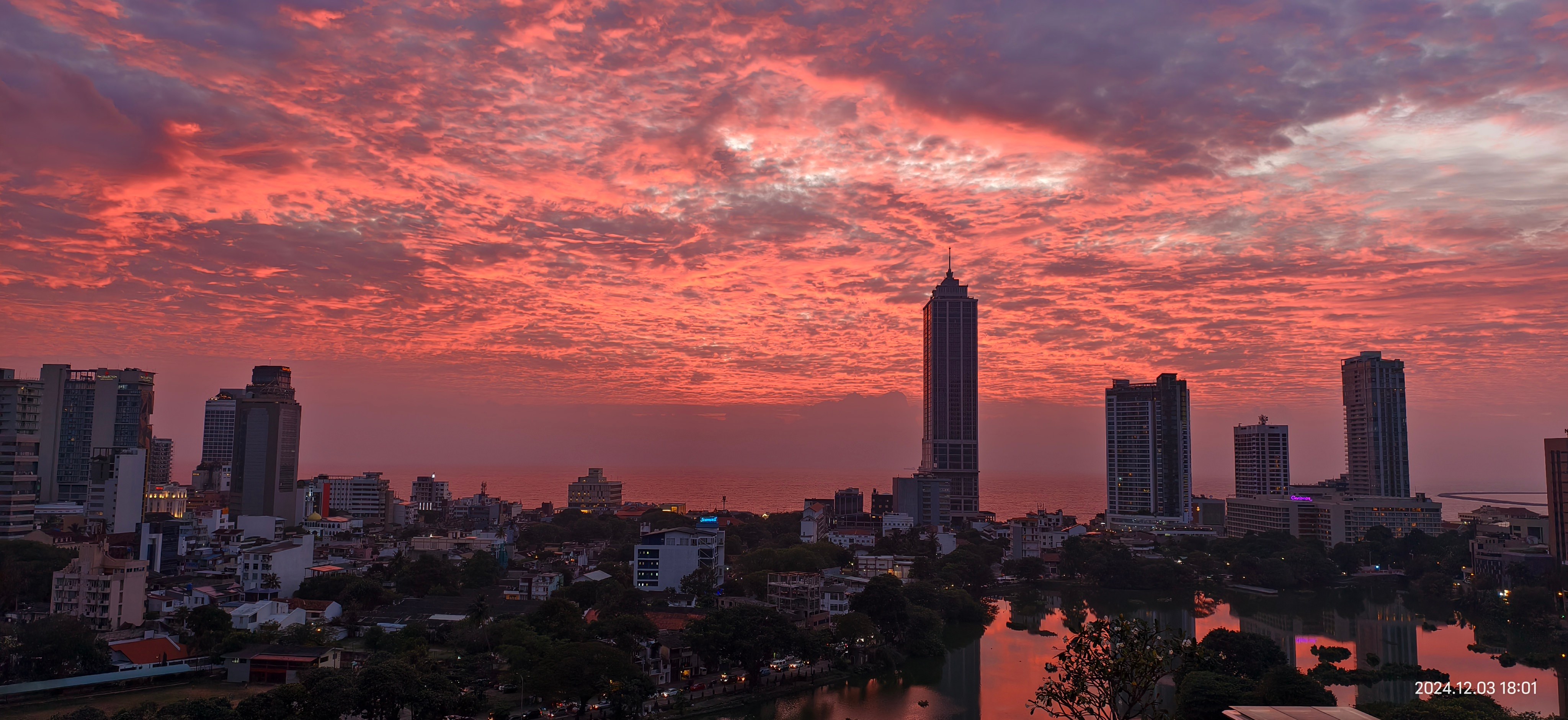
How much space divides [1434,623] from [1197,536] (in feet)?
64.4

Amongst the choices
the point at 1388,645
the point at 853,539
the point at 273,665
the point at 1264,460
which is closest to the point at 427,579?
the point at 273,665

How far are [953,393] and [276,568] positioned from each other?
5782cm

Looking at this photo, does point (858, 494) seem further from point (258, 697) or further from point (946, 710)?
point (258, 697)

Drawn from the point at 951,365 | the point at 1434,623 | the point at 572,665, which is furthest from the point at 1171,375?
the point at 572,665

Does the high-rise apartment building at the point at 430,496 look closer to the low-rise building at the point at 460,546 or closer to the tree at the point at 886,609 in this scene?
the low-rise building at the point at 460,546

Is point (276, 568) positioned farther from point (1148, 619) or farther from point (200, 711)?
point (1148, 619)

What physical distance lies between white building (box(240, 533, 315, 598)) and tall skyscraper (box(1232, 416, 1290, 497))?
59.5 m

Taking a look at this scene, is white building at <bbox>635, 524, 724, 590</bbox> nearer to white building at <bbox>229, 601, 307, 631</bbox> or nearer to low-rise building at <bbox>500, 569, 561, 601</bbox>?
low-rise building at <bbox>500, 569, 561, 601</bbox>

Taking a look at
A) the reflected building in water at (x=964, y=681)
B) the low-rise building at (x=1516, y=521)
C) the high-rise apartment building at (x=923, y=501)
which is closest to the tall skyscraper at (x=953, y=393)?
the high-rise apartment building at (x=923, y=501)

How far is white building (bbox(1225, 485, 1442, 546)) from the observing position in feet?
151

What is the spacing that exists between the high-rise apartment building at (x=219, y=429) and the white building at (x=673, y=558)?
228 ft

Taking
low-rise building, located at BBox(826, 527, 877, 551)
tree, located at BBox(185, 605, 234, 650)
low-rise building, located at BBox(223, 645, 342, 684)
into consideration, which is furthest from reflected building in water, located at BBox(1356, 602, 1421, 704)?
tree, located at BBox(185, 605, 234, 650)

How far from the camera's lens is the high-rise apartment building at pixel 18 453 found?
3269cm

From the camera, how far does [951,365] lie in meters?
77.6
